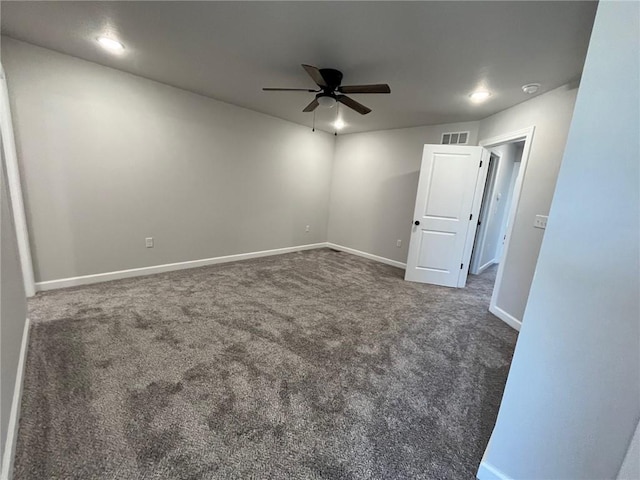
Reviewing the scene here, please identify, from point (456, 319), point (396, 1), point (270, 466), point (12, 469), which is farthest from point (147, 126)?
point (456, 319)

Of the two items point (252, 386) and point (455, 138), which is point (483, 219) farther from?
point (252, 386)

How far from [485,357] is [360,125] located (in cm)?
386

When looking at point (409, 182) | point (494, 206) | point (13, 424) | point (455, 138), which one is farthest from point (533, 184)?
point (13, 424)

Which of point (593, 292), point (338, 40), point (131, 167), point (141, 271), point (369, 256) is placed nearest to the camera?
point (593, 292)

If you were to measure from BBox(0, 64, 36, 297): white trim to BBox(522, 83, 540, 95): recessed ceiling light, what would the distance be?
4.60 metres

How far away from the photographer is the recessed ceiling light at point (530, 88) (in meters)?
2.52

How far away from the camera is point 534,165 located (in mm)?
2754

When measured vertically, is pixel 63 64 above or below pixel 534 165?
above

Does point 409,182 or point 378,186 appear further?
point 378,186

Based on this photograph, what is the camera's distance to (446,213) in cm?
377

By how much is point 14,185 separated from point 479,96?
4738 mm

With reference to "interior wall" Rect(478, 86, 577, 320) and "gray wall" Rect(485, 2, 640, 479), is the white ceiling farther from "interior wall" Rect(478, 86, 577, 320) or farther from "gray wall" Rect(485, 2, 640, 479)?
"gray wall" Rect(485, 2, 640, 479)

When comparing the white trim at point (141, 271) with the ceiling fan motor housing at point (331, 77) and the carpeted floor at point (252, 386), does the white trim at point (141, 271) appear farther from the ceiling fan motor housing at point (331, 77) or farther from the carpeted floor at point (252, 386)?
the ceiling fan motor housing at point (331, 77)

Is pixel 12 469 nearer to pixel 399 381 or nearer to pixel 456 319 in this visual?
pixel 399 381
